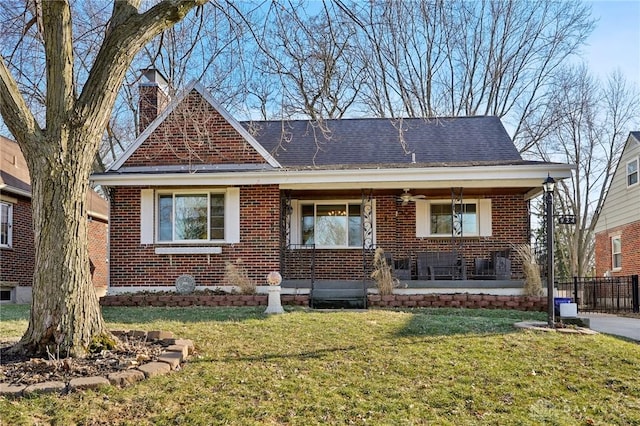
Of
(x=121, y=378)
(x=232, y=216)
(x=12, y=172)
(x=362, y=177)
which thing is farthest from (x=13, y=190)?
(x=121, y=378)

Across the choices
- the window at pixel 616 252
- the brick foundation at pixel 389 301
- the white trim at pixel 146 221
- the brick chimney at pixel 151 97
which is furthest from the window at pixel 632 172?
the white trim at pixel 146 221

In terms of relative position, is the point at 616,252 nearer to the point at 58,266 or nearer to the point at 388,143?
the point at 388,143

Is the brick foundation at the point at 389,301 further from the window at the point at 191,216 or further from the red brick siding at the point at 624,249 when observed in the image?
the red brick siding at the point at 624,249

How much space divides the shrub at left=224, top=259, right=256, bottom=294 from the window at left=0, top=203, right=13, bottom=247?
775 centimetres

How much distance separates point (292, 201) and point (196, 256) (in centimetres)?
288

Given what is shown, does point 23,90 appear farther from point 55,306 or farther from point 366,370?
point 366,370

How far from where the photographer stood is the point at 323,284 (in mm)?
12336

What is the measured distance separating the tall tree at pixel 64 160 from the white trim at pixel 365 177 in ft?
19.9

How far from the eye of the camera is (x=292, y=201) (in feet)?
45.4

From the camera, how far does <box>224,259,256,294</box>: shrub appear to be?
1173 cm

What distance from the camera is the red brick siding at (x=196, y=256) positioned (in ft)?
40.8

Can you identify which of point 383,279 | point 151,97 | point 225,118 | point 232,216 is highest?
point 151,97

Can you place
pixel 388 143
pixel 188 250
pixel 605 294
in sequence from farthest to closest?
pixel 605 294
pixel 388 143
pixel 188 250

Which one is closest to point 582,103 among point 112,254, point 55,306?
point 112,254
